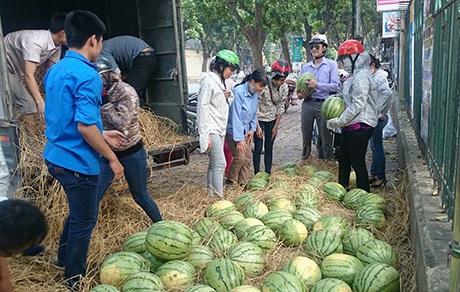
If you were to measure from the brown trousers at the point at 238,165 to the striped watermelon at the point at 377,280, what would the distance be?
2944 mm

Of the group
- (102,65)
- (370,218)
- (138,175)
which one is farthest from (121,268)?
(370,218)

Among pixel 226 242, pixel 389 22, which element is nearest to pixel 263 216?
pixel 226 242

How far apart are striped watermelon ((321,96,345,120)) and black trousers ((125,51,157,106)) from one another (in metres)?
2.37

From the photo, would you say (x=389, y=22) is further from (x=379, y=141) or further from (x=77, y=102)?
(x=77, y=102)

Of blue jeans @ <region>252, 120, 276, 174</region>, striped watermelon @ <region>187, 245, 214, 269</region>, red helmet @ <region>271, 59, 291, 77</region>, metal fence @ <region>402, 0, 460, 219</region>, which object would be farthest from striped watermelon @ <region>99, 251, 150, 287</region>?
red helmet @ <region>271, 59, 291, 77</region>

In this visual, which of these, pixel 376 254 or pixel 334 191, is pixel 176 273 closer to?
pixel 376 254

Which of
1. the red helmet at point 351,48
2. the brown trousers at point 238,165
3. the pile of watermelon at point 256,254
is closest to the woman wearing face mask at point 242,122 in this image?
the brown trousers at point 238,165

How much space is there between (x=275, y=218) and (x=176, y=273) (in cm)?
134

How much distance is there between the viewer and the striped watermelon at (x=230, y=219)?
14.7ft

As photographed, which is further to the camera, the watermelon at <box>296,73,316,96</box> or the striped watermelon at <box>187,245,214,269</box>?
the watermelon at <box>296,73,316,96</box>

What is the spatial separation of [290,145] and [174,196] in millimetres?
5456

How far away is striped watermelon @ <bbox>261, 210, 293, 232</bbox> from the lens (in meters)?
4.39

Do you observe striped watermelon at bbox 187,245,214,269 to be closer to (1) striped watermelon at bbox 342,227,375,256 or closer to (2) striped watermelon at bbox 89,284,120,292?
(2) striped watermelon at bbox 89,284,120,292

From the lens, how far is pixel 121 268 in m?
3.50
